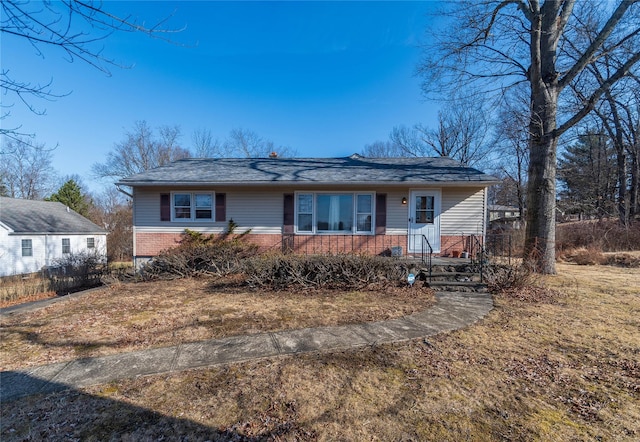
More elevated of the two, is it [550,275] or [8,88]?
[8,88]

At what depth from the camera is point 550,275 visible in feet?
26.8

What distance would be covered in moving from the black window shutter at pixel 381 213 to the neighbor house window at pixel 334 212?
9.7 inches

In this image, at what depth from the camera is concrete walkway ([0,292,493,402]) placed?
280cm

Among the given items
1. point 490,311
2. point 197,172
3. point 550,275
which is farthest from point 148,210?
point 550,275

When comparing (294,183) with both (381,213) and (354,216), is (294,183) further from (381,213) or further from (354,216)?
(381,213)

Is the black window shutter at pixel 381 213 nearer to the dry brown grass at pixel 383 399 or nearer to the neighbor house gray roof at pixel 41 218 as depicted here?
the dry brown grass at pixel 383 399

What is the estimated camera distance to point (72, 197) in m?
27.4

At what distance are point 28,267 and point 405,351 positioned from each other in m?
27.4

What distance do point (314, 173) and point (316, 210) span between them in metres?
1.44

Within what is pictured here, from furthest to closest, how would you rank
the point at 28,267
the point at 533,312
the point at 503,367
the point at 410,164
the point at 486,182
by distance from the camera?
the point at 28,267
the point at 410,164
the point at 486,182
the point at 533,312
the point at 503,367

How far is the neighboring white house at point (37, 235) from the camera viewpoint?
61.3 feet

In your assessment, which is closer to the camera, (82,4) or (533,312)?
(82,4)

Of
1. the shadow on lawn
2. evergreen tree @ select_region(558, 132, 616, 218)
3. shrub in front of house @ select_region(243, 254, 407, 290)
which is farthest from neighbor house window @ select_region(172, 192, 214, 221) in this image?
evergreen tree @ select_region(558, 132, 616, 218)

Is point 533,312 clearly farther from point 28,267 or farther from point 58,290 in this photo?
point 28,267
